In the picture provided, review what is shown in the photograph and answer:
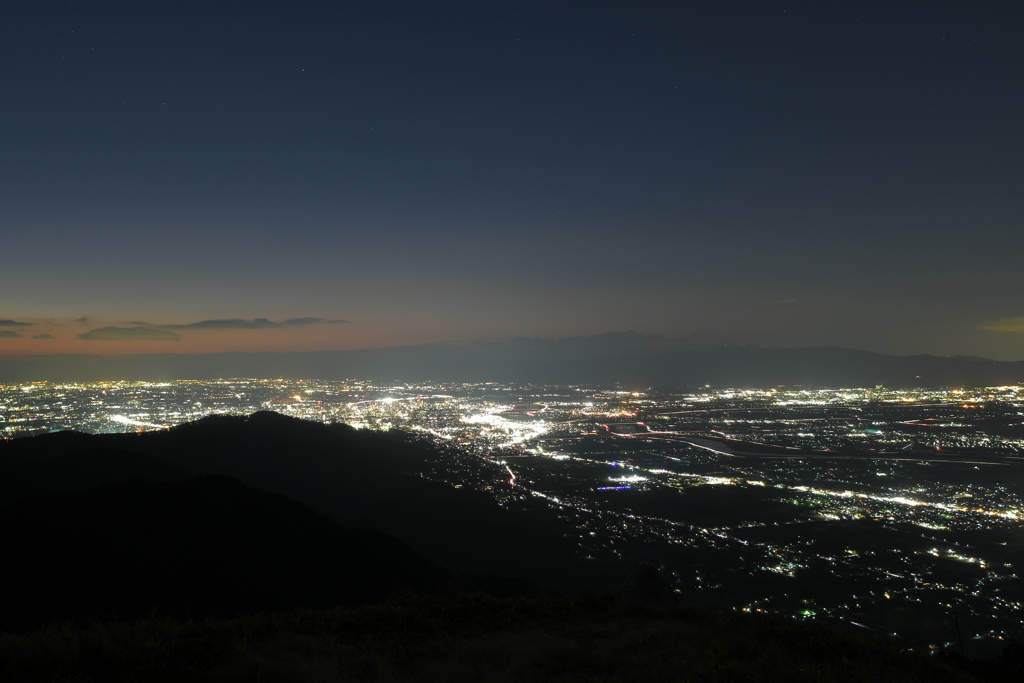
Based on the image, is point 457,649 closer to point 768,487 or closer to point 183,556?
point 183,556

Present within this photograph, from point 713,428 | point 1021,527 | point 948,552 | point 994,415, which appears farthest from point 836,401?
point 948,552

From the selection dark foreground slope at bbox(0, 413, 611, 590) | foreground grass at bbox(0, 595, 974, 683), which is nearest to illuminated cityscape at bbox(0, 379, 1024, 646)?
dark foreground slope at bbox(0, 413, 611, 590)

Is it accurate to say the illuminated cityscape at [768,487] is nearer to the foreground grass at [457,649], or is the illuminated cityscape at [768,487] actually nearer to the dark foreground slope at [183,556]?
the dark foreground slope at [183,556]

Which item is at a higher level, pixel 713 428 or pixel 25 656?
pixel 25 656

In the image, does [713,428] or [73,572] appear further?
[713,428]

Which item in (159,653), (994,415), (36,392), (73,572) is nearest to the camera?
(159,653)

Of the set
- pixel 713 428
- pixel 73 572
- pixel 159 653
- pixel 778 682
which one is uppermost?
pixel 159 653

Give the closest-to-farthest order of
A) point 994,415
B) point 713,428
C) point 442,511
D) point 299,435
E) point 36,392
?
point 442,511
point 299,435
point 713,428
point 994,415
point 36,392

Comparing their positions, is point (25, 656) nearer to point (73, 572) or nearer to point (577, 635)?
point (577, 635)
